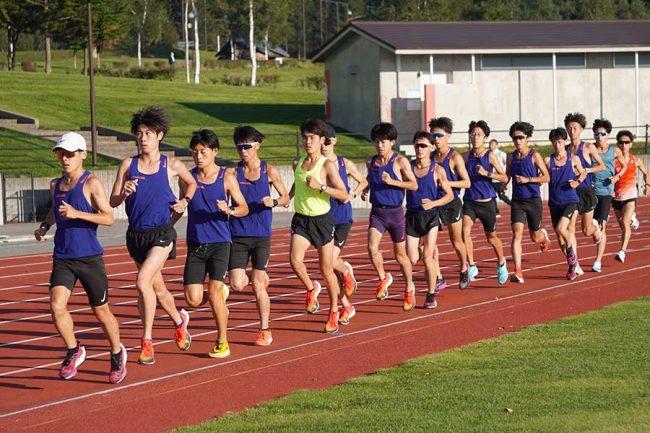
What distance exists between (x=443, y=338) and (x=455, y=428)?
462 centimetres

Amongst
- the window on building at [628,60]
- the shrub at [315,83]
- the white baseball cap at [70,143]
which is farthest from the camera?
the shrub at [315,83]

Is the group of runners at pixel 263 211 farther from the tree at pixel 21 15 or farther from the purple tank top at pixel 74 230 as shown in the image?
the tree at pixel 21 15

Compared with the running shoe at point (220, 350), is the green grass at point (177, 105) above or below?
above

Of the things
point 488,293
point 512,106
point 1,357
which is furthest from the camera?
point 512,106

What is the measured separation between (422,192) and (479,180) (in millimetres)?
2190

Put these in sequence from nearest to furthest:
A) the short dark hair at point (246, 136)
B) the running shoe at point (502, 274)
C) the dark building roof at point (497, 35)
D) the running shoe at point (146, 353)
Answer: the running shoe at point (146, 353), the short dark hair at point (246, 136), the running shoe at point (502, 274), the dark building roof at point (497, 35)

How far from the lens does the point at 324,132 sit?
13.0m

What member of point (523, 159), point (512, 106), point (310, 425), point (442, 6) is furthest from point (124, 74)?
point (310, 425)

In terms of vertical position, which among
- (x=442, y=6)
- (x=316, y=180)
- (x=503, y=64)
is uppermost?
(x=442, y=6)

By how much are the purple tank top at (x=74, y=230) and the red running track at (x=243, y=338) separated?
114 cm

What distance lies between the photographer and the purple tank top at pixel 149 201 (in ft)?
36.4

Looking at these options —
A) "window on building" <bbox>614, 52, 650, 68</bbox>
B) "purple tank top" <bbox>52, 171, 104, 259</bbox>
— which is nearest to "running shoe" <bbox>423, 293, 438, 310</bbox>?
"purple tank top" <bbox>52, 171, 104, 259</bbox>

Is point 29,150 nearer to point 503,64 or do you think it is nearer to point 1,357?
point 503,64

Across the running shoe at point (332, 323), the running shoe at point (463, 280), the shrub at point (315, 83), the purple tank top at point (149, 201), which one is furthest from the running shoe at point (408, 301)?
the shrub at point (315, 83)
